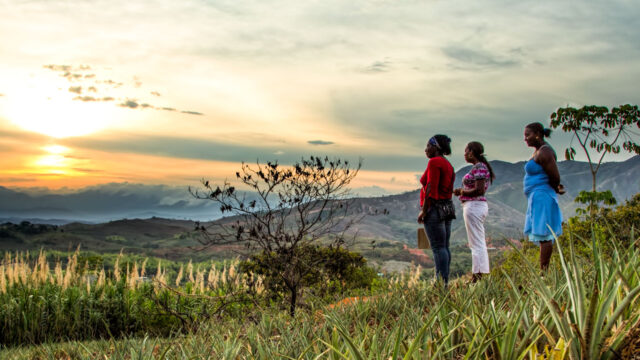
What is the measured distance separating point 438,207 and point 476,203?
2.21 feet

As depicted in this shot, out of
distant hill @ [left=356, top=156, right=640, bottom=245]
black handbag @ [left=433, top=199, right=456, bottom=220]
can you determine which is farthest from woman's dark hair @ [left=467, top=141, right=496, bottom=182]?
distant hill @ [left=356, top=156, right=640, bottom=245]

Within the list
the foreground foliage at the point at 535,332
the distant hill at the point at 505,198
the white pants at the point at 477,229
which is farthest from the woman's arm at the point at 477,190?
the distant hill at the point at 505,198

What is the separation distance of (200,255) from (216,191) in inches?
1081

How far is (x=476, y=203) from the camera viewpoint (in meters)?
7.42

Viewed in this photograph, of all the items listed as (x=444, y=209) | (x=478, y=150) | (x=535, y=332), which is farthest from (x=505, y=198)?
(x=535, y=332)

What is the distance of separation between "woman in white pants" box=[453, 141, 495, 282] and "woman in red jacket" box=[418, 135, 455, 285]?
33 centimetres

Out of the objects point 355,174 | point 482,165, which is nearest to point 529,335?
point 482,165

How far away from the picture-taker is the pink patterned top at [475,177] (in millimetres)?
7293

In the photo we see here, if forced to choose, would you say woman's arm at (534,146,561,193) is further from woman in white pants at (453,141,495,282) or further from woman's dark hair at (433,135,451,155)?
woman's dark hair at (433,135,451,155)

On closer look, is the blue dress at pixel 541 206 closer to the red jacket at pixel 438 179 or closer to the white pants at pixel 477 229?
the white pants at pixel 477 229

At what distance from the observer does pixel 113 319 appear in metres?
10.4

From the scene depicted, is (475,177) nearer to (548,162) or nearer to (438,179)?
(438,179)

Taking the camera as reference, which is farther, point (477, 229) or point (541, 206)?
point (477, 229)

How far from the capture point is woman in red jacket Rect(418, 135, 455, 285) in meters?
7.11
